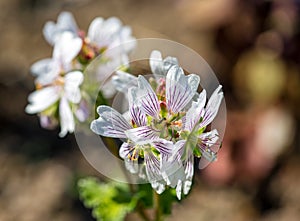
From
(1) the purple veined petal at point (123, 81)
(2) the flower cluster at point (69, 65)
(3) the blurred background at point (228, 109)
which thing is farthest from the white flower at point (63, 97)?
(3) the blurred background at point (228, 109)

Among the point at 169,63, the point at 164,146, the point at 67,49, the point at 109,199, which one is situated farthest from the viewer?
the point at 109,199

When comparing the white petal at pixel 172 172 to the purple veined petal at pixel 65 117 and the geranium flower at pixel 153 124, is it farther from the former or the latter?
the purple veined petal at pixel 65 117

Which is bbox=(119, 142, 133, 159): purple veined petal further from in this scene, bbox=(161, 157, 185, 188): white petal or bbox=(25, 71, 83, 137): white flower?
bbox=(25, 71, 83, 137): white flower

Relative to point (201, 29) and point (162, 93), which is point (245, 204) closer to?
point (201, 29)

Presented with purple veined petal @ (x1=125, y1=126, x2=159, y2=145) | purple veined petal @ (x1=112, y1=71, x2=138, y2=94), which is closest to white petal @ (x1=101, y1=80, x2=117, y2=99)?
purple veined petal @ (x1=112, y1=71, x2=138, y2=94)

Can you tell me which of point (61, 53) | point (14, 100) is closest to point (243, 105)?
point (14, 100)

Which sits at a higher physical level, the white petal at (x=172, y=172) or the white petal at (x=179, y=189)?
the white petal at (x=172, y=172)

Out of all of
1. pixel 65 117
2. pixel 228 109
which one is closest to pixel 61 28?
pixel 65 117

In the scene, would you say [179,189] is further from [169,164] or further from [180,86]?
[180,86]
